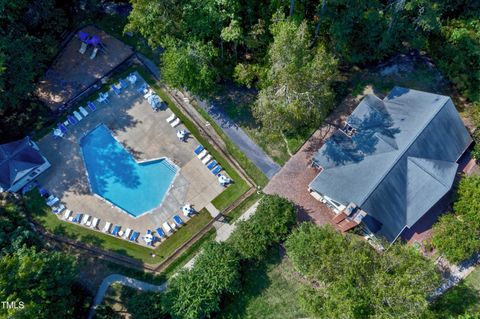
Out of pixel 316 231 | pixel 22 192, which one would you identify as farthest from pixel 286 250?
pixel 22 192

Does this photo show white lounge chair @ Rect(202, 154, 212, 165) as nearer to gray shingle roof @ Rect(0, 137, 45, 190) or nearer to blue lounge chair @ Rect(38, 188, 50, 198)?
blue lounge chair @ Rect(38, 188, 50, 198)

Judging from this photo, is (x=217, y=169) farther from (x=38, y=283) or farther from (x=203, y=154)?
(x=38, y=283)

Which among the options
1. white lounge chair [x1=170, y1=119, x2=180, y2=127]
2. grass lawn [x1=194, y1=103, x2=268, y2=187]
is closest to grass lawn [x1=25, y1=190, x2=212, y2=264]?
grass lawn [x1=194, y1=103, x2=268, y2=187]

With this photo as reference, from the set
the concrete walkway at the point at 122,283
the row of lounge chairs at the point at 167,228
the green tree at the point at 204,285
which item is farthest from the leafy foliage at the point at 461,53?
the concrete walkway at the point at 122,283

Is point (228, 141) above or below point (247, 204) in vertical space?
above

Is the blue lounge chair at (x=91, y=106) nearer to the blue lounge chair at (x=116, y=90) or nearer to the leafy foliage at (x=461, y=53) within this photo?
the blue lounge chair at (x=116, y=90)

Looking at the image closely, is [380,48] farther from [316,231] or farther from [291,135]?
[316,231]
